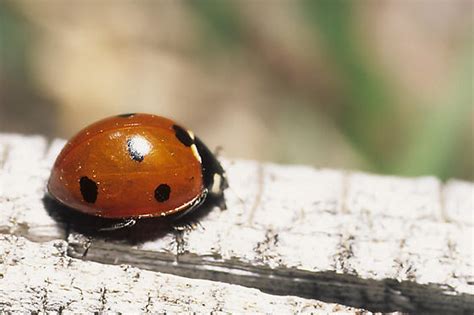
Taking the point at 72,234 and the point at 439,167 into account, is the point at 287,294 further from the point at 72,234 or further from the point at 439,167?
the point at 439,167

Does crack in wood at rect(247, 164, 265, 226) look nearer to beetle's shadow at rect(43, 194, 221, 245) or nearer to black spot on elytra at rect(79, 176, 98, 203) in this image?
beetle's shadow at rect(43, 194, 221, 245)

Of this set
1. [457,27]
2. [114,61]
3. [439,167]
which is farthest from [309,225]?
[457,27]

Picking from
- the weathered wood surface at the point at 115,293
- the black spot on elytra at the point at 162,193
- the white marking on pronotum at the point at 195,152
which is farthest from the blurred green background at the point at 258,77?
the weathered wood surface at the point at 115,293

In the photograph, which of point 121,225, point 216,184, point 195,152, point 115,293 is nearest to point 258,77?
point 195,152

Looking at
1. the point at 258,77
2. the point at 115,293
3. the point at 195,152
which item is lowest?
the point at 115,293

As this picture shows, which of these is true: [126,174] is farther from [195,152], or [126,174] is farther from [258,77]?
[258,77]

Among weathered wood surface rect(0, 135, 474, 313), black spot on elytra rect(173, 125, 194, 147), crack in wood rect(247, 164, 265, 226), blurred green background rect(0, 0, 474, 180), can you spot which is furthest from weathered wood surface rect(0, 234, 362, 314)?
blurred green background rect(0, 0, 474, 180)

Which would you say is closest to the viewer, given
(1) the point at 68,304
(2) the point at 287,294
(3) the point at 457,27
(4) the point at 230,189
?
(1) the point at 68,304
